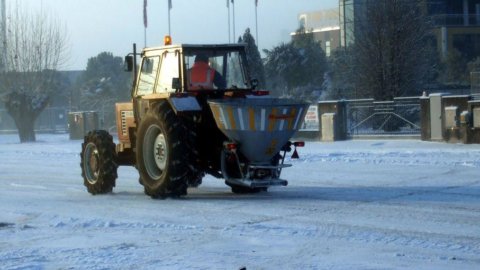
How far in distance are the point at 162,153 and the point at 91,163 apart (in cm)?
228

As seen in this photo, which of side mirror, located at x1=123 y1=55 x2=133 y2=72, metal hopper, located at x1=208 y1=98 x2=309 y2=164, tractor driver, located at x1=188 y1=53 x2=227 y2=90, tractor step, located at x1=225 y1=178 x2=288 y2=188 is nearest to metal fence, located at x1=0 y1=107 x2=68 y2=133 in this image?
side mirror, located at x1=123 y1=55 x2=133 y2=72

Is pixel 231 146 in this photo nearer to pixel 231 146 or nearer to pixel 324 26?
pixel 231 146

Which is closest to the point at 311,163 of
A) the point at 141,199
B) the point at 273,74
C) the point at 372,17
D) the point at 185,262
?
the point at 141,199

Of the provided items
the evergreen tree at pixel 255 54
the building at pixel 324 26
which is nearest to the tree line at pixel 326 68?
the evergreen tree at pixel 255 54

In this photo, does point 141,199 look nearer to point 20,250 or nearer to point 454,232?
point 20,250

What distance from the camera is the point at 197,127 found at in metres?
15.2

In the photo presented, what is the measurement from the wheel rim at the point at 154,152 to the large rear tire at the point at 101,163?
4.00 ft

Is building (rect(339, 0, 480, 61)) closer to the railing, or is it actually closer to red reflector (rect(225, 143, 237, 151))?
the railing

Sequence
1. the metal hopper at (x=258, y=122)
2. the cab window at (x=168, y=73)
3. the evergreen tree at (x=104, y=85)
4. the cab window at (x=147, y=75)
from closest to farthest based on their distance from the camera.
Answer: the metal hopper at (x=258, y=122)
the cab window at (x=168, y=73)
the cab window at (x=147, y=75)
the evergreen tree at (x=104, y=85)

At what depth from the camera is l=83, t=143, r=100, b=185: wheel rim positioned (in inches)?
663

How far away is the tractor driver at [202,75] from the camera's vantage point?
15.6 metres

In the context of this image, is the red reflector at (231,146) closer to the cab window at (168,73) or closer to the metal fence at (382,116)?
Answer: the cab window at (168,73)

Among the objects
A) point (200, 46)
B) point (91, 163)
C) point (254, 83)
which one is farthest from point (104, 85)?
point (200, 46)

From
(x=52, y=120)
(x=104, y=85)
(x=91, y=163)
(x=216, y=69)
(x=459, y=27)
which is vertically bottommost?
(x=91, y=163)
